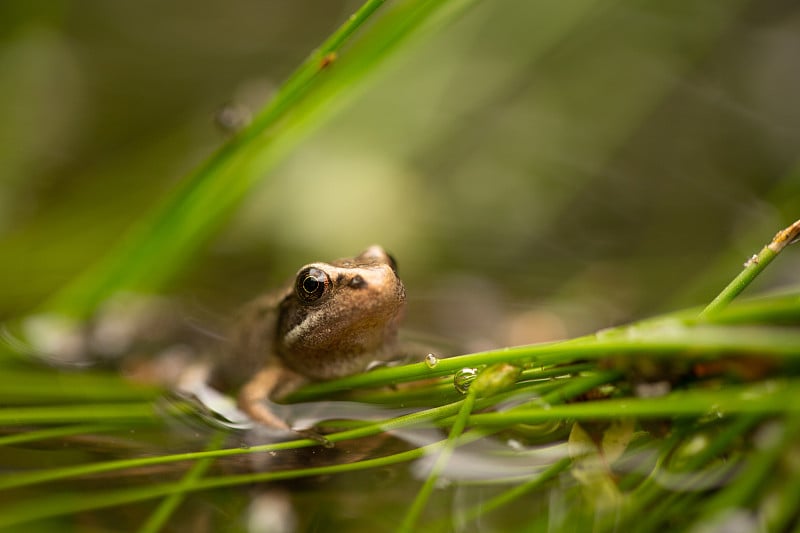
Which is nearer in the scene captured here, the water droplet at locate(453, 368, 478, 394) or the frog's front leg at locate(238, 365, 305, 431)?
the water droplet at locate(453, 368, 478, 394)

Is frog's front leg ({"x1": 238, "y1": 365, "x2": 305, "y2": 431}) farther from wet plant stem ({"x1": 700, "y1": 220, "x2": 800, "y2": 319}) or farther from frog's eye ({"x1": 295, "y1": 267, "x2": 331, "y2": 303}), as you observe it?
wet plant stem ({"x1": 700, "y1": 220, "x2": 800, "y2": 319})

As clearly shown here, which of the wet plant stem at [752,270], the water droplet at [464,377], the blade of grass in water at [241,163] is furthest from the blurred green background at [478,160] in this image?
the wet plant stem at [752,270]

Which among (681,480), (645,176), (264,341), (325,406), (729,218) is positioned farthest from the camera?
(645,176)

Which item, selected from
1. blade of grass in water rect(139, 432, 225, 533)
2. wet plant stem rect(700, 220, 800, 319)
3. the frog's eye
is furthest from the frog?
wet plant stem rect(700, 220, 800, 319)

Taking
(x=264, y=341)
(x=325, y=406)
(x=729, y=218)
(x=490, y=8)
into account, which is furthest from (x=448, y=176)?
(x=325, y=406)

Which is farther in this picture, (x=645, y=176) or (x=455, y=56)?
(x=455, y=56)

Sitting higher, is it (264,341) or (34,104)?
(34,104)

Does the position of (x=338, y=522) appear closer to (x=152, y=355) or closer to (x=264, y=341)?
(x=264, y=341)

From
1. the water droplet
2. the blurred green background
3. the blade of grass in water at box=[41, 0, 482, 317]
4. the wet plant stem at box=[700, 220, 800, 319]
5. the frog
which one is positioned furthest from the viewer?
the blurred green background

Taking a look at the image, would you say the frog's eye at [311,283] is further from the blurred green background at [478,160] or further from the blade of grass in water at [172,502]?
the blurred green background at [478,160]
